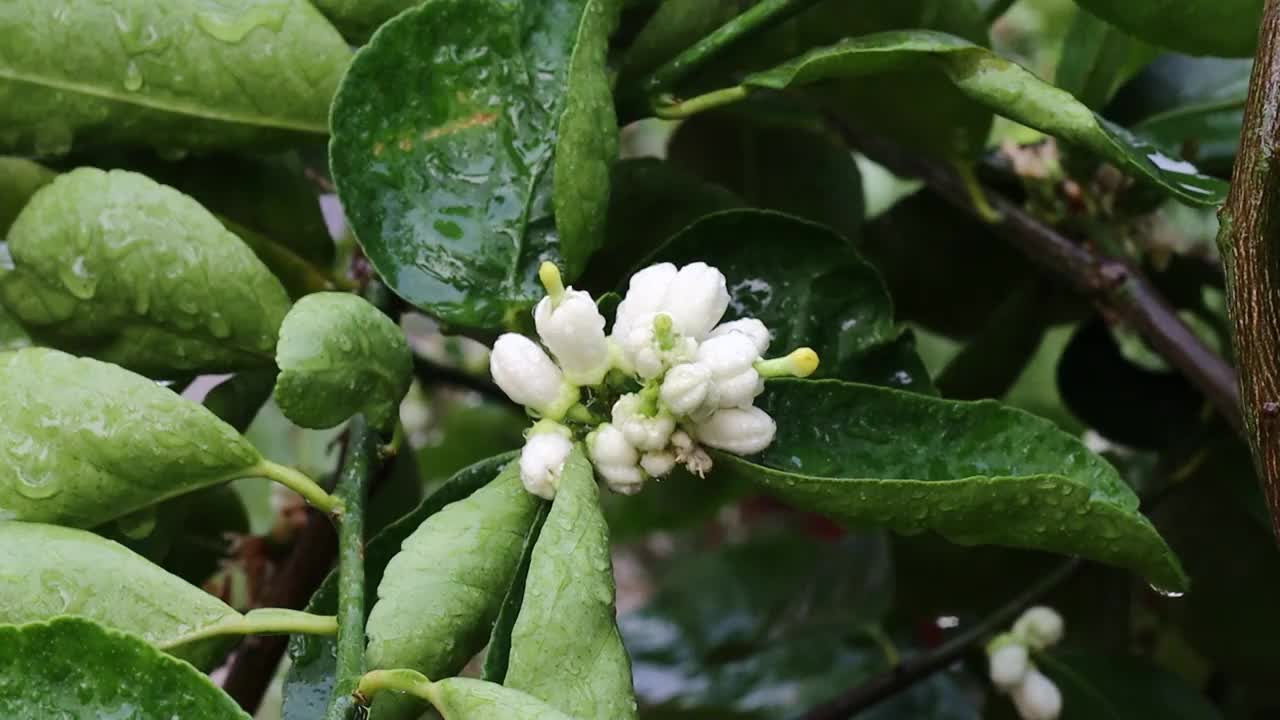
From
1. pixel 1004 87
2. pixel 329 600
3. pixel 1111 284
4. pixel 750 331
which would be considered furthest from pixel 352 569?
pixel 1111 284

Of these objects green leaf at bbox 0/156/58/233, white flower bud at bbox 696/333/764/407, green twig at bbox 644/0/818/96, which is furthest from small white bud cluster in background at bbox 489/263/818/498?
green leaf at bbox 0/156/58/233

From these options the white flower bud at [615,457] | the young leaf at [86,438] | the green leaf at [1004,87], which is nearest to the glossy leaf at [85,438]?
the young leaf at [86,438]

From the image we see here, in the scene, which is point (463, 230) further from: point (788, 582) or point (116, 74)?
point (788, 582)

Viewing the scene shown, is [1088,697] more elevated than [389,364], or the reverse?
[389,364]

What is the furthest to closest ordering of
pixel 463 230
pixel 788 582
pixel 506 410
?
pixel 788 582 < pixel 506 410 < pixel 463 230

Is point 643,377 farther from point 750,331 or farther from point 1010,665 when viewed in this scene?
point 1010,665

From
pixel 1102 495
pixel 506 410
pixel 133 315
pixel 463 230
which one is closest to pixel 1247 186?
pixel 1102 495

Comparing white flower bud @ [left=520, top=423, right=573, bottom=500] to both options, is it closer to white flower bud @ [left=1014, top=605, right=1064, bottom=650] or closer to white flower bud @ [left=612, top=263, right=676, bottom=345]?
white flower bud @ [left=612, top=263, right=676, bottom=345]
